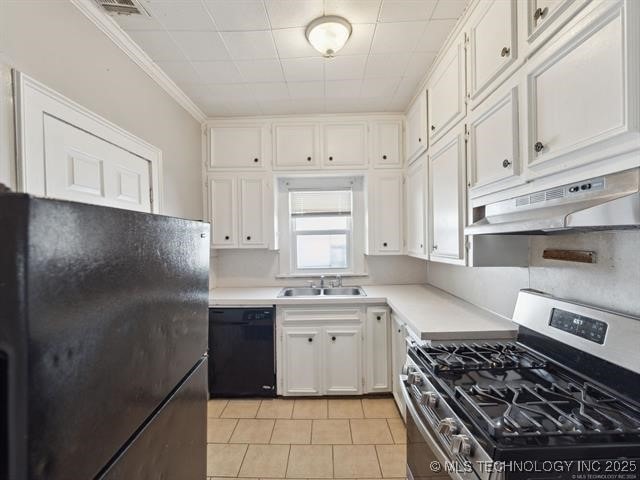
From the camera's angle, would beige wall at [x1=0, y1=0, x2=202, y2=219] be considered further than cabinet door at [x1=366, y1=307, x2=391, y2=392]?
No

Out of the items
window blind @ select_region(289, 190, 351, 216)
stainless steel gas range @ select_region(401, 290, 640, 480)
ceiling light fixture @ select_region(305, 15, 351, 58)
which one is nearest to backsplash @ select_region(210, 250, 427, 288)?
window blind @ select_region(289, 190, 351, 216)

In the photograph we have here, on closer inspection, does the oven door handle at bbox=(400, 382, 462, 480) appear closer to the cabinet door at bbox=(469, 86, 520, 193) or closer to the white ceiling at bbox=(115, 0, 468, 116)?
the cabinet door at bbox=(469, 86, 520, 193)

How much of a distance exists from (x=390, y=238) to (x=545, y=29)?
6.74 ft

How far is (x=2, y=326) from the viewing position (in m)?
0.39

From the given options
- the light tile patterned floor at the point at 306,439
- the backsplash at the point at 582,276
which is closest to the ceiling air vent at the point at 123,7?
the backsplash at the point at 582,276

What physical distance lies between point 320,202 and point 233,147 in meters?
1.03

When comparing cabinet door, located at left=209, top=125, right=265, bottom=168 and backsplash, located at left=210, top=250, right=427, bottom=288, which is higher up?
cabinet door, located at left=209, top=125, right=265, bottom=168

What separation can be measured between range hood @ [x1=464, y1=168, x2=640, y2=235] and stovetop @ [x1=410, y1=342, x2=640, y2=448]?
535mm

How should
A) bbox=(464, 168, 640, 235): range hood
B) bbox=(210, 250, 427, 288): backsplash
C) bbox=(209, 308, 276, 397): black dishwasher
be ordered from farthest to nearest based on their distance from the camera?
bbox=(210, 250, 427, 288): backsplash → bbox=(209, 308, 276, 397): black dishwasher → bbox=(464, 168, 640, 235): range hood

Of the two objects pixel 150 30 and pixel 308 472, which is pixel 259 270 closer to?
pixel 308 472

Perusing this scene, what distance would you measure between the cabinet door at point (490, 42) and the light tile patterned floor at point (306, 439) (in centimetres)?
218

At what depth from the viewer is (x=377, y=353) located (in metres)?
2.62

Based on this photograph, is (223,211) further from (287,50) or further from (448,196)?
(448,196)

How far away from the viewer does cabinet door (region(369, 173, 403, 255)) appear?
2984 millimetres
